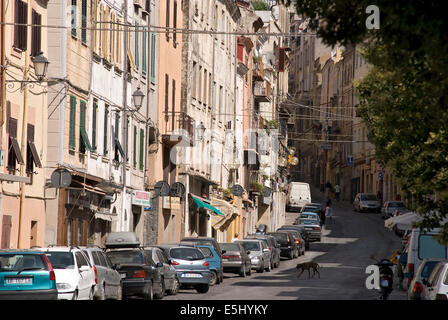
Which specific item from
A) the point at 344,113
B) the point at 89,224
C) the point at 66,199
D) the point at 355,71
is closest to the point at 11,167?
the point at 66,199

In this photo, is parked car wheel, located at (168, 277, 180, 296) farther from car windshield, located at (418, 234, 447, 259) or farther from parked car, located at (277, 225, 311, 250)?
parked car, located at (277, 225, 311, 250)

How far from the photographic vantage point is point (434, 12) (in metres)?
12.8

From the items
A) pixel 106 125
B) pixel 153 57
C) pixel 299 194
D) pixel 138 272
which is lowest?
pixel 138 272

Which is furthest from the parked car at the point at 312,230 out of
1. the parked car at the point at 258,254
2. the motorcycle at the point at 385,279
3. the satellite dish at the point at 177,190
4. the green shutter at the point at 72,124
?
the motorcycle at the point at 385,279

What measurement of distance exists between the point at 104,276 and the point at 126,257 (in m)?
3.88

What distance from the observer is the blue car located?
4153cm

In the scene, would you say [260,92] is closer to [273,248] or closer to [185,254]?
[273,248]

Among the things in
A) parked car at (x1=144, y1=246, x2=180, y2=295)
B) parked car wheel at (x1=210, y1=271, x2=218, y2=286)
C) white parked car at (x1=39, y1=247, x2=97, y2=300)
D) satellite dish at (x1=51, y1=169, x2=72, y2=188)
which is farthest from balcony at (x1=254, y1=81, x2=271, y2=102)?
white parked car at (x1=39, y1=247, x2=97, y2=300)

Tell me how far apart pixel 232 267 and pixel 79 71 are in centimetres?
1218

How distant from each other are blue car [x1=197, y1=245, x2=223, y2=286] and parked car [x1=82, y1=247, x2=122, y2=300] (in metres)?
12.5

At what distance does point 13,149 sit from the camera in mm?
33281

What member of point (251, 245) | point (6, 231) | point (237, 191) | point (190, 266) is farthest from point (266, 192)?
point (6, 231)

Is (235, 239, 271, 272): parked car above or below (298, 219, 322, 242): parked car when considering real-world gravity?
below

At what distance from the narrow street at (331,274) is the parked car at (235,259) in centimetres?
48
